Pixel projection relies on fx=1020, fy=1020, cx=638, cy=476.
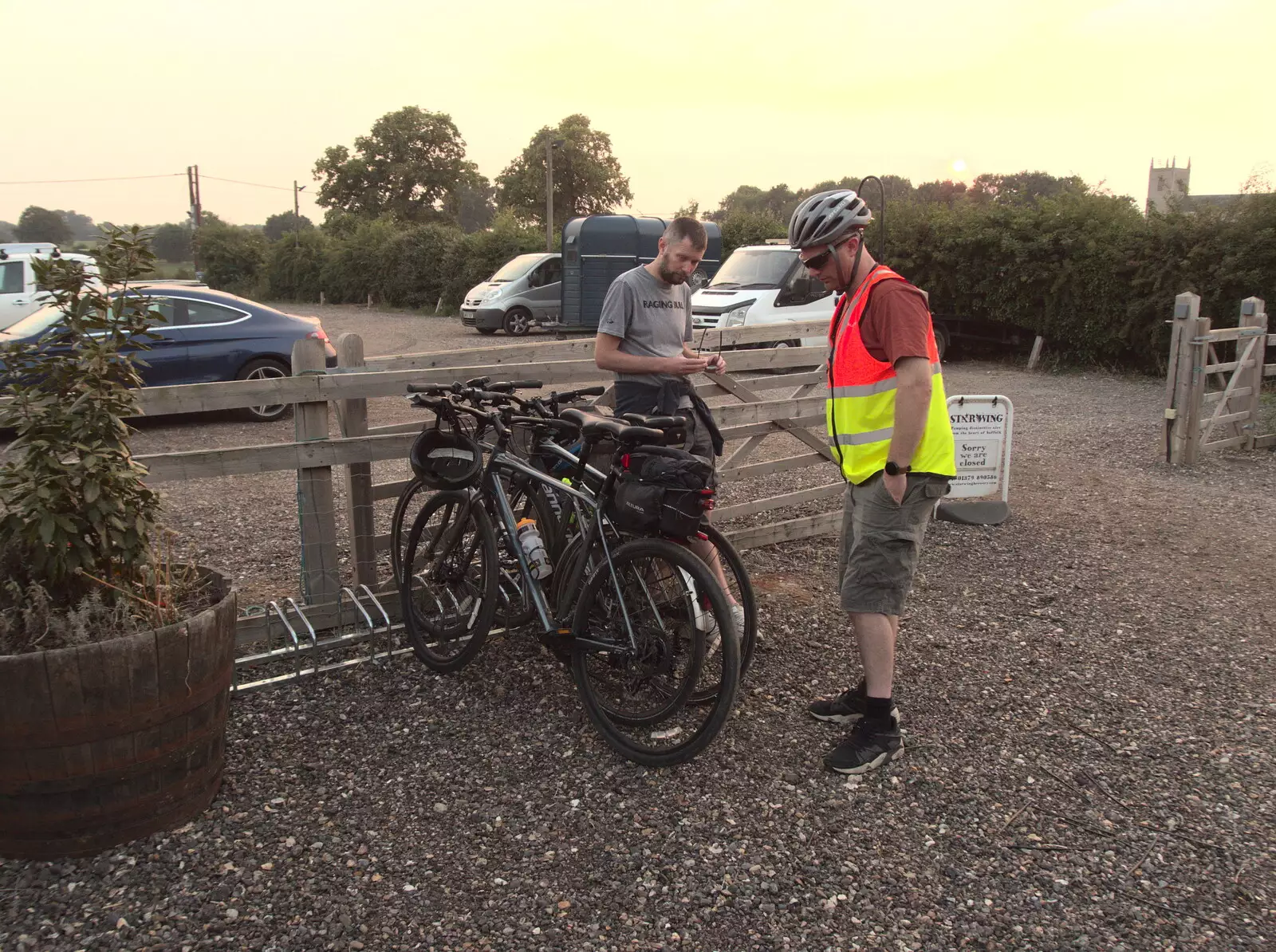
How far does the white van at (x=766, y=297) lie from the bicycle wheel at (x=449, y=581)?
11117 millimetres

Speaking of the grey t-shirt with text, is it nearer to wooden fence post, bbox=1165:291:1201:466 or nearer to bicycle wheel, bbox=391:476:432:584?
bicycle wheel, bbox=391:476:432:584

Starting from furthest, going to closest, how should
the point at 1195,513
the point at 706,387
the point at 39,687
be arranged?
the point at 1195,513 → the point at 706,387 → the point at 39,687

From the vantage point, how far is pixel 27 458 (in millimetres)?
2979

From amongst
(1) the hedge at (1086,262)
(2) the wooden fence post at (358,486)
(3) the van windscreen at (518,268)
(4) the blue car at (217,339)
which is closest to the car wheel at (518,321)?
(3) the van windscreen at (518,268)

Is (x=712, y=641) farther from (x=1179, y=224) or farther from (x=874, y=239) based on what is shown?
(x=874, y=239)

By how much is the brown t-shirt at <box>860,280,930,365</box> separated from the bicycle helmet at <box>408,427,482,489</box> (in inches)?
65.3

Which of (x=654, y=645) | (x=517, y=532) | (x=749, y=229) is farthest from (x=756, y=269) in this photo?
(x=654, y=645)

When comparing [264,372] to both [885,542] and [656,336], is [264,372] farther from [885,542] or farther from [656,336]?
[885,542]

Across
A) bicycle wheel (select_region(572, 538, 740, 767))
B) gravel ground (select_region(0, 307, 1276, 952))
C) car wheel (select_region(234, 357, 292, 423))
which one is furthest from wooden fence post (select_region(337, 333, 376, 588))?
car wheel (select_region(234, 357, 292, 423))

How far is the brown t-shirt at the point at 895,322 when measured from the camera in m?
3.26

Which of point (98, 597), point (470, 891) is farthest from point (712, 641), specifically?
point (98, 597)

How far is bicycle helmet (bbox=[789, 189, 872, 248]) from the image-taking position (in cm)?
341

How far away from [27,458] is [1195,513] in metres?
7.38

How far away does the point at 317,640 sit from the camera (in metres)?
4.27
